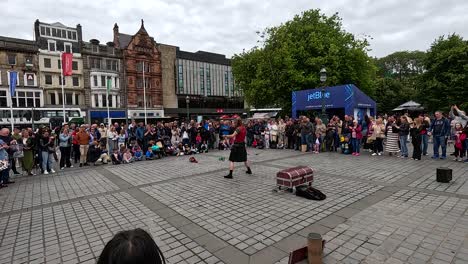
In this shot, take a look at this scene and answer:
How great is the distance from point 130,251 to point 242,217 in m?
4.22

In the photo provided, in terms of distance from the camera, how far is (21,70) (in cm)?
3741

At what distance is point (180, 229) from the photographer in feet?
15.5

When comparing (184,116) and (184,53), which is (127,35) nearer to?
(184,53)

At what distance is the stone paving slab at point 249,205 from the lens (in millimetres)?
4508

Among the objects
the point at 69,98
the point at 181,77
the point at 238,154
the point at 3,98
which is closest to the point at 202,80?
the point at 181,77

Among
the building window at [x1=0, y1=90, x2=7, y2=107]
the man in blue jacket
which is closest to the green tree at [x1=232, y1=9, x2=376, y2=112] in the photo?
the man in blue jacket

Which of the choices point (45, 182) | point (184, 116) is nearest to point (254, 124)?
point (45, 182)

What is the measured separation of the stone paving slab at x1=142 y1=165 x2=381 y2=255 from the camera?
14.8 ft

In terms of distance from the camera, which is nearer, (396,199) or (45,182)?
(396,199)

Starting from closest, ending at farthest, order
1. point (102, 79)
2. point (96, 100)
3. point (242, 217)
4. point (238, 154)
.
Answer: point (242, 217)
point (238, 154)
point (96, 100)
point (102, 79)

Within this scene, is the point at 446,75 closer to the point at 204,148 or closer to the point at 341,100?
the point at 341,100

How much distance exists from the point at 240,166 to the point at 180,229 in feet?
20.1

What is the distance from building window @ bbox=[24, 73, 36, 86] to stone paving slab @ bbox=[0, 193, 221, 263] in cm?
4159

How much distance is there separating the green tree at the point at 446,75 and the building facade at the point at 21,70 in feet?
174
